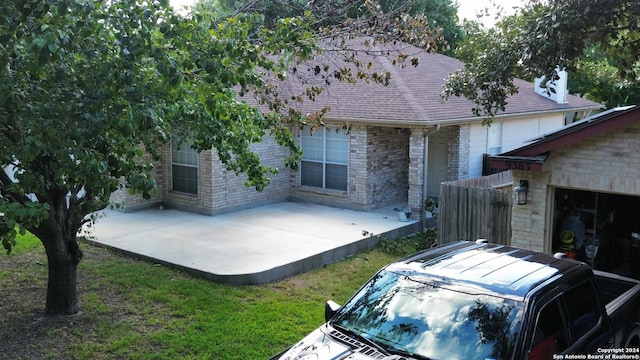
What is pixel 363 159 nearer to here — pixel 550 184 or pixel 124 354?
pixel 550 184

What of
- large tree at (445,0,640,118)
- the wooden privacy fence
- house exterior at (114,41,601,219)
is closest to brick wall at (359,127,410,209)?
house exterior at (114,41,601,219)

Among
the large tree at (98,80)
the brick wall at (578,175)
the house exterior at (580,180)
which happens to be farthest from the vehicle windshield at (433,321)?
the brick wall at (578,175)

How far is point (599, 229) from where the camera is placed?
11.0 meters

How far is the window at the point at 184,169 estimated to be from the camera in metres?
16.3

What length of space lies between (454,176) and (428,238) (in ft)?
11.7

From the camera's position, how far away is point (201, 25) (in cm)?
623

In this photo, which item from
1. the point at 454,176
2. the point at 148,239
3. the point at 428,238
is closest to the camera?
the point at 148,239

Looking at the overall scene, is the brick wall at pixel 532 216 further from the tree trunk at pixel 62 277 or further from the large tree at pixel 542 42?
the tree trunk at pixel 62 277

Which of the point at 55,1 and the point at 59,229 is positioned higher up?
the point at 55,1

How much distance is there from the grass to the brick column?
3.67 m

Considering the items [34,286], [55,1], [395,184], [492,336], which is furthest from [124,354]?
[395,184]

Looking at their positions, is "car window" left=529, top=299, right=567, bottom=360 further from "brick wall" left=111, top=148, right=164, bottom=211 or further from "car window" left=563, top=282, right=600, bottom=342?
"brick wall" left=111, top=148, right=164, bottom=211

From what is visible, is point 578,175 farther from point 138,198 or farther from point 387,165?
point 138,198

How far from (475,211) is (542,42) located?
390 cm
